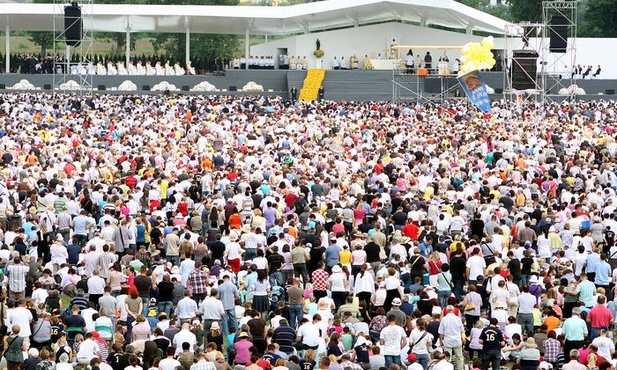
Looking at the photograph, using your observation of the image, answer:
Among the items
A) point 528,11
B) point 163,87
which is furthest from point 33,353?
point 528,11

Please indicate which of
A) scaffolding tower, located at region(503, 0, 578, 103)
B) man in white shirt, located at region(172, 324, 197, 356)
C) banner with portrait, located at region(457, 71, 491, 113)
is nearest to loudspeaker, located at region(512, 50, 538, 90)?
scaffolding tower, located at region(503, 0, 578, 103)

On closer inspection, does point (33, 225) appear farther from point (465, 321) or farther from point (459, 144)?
point (459, 144)

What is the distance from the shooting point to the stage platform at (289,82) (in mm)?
66688

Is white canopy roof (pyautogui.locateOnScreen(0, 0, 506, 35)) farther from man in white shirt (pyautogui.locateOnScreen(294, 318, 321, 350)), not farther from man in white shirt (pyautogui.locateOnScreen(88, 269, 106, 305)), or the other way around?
man in white shirt (pyautogui.locateOnScreen(294, 318, 321, 350))

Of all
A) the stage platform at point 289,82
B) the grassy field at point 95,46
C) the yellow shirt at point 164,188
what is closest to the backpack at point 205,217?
the yellow shirt at point 164,188

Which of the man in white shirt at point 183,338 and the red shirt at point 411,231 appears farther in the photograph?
the red shirt at point 411,231

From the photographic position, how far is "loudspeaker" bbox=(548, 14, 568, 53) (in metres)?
53.8

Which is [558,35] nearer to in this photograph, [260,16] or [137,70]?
[137,70]

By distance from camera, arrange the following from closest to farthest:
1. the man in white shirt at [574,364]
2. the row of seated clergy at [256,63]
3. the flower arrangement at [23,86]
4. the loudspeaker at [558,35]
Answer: the man in white shirt at [574,364] < the loudspeaker at [558,35] < the flower arrangement at [23,86] < the row of seated clergy at [256,63]

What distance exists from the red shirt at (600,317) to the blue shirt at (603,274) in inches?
110

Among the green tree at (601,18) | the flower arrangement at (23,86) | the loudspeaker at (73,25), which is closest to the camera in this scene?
the loudspeaker at (73,25)

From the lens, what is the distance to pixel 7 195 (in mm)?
28469

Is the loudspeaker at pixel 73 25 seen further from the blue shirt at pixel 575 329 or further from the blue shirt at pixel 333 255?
the blue shirt at pixel 575 329

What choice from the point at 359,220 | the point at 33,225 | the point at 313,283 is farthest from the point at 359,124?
the point at 313,283
